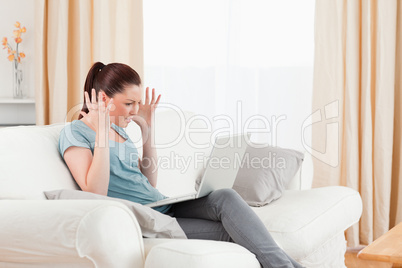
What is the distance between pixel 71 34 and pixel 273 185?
1829 mm

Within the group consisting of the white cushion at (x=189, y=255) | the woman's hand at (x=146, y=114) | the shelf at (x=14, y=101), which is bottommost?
the white cushion at (x=189, y=255)

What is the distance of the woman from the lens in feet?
6.41

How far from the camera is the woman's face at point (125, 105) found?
2176 mm

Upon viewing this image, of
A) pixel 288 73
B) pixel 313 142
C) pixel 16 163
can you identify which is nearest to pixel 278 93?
pixel 288 73

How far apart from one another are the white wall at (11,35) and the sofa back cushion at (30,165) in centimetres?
175

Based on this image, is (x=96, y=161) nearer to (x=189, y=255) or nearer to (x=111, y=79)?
(x=111, y=79)

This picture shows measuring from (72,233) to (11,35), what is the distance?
256 centimetres

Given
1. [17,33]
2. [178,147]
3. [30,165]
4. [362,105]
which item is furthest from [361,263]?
[17,33]

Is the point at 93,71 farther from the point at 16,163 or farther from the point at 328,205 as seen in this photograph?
the point at 328,205

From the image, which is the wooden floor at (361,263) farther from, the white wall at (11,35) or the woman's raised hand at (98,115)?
the white wall at (11,35)

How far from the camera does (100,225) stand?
1.54 meters

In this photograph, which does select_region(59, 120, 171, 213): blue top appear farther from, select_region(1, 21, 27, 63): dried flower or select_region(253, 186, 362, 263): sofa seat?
select_region(1, 21, 27, 63): dried flower

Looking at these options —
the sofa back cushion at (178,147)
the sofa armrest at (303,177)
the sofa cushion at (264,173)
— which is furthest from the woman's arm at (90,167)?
the sofa armrest at (303,177)

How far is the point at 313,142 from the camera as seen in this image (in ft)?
12.1
